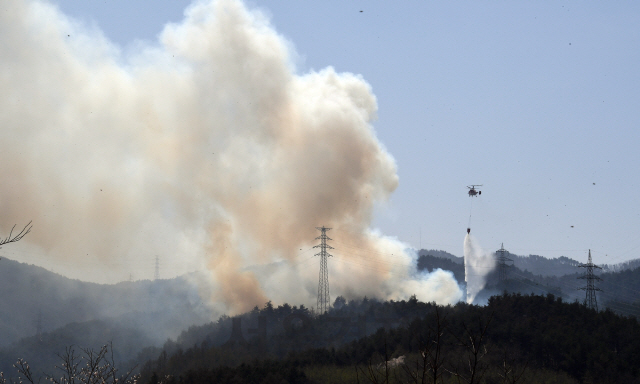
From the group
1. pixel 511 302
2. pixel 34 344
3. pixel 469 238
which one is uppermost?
pixel 469 238

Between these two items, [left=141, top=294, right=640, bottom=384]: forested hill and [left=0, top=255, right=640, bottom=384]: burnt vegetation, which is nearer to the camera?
[left=141, top=294, right=640, bottom=384]: forested hill

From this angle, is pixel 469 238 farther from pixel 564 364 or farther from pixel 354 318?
pixel 564 364

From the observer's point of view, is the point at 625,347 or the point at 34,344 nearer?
the point at 625,347

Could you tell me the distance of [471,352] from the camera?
78.1m

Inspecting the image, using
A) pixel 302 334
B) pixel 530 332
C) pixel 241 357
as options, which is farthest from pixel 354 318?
pixel 530 332

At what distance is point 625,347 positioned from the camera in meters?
92.3

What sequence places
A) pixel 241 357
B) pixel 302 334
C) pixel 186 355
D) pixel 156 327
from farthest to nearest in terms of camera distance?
pixel 156 327 → pixel 302 334 → pixel 186 355 → pixel 241 357

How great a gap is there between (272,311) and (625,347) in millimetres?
83346

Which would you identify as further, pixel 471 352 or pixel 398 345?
pixel 398 345

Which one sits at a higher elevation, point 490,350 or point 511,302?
point 511,302

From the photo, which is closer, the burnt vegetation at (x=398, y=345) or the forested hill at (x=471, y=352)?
the forested hill at (x=471, y=352)

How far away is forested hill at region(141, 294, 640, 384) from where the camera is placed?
87500 mm

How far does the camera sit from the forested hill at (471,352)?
87.5 metres

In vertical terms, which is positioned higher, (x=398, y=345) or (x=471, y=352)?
(x=471, y=352)
